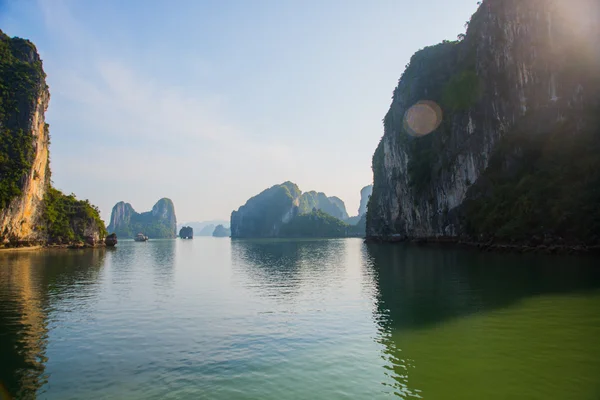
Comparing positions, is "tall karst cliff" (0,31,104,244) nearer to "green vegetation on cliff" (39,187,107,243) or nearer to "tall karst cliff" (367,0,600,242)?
"green vegetation on cliff" (39,187,107,243)

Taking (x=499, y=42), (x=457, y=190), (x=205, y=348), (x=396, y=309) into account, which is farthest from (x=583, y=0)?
(x=205, y=348)

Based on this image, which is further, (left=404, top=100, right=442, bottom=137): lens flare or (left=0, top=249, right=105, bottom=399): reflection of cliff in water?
(left=404, top=100, right=442, bottom=137): lens flare

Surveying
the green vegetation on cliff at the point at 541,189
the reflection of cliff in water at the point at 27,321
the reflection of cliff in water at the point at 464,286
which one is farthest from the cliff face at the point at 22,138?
the green vegetation on cliff at the point at 541,189

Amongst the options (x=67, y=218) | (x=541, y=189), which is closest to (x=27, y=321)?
(x=541, y=189)

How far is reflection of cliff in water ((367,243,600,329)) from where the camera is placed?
67.7 ft

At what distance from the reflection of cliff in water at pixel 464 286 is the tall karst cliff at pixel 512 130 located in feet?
65.6

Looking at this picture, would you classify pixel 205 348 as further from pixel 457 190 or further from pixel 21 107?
pixel 21 107

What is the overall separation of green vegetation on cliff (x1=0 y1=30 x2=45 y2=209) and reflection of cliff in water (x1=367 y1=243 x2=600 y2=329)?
82849mm

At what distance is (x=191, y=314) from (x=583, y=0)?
76.0 meters

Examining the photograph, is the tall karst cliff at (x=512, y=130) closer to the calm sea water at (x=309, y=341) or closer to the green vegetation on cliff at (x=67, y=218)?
the calm sea water at (x=309, y=341)

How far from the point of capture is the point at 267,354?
14.4 m

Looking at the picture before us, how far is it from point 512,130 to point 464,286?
54.9 meters

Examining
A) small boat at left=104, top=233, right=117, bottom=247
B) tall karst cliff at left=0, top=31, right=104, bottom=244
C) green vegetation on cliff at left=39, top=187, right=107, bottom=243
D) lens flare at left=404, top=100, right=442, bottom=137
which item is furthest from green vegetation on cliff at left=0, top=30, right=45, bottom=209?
lens flare at left=404, top=100, right=442, bottom=137

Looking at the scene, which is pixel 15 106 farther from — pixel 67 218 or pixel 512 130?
pixel 512 130
